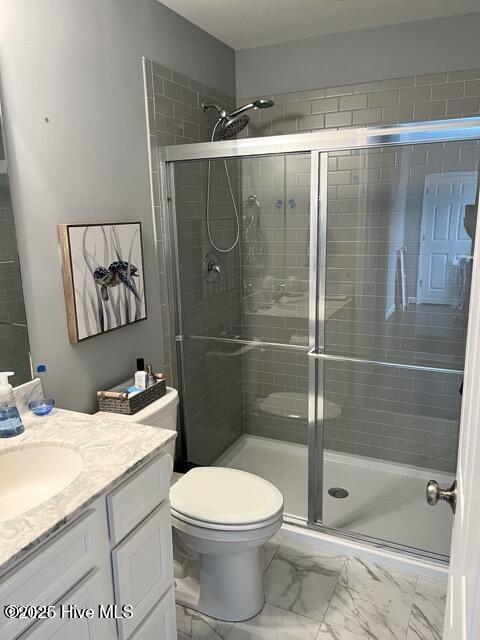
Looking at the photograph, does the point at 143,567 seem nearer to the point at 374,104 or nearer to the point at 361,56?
the point at 374,104

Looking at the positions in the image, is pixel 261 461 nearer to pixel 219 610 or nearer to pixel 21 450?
pixel 219 610

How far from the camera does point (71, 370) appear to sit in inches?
74.4

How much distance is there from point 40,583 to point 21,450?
46 cm

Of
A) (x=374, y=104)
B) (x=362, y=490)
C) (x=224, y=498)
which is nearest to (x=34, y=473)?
(x=224, y=498)

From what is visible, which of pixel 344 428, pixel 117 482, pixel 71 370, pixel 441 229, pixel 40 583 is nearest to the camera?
pixel 40 583

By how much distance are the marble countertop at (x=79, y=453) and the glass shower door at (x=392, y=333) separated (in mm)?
1146

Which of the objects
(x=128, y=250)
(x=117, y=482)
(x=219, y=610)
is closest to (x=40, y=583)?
(x=117, y=482)

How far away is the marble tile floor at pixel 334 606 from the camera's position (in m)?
1.85

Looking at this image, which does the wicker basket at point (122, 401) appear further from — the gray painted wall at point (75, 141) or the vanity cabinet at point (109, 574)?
the vanity cabinet at point (109, 574)

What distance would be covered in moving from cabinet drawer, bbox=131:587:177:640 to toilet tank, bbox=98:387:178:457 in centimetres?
53

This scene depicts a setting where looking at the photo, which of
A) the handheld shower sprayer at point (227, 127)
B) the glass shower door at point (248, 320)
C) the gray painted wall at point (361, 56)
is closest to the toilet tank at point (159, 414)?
the glass shower door at point (248, 320)

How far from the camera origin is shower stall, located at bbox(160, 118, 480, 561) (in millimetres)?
2363

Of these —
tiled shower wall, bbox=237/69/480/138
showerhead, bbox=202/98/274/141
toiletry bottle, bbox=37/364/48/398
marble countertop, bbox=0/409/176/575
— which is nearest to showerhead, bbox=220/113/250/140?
showerhead, bbox=202/98/274/141

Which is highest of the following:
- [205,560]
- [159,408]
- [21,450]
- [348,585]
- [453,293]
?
[453,293]
